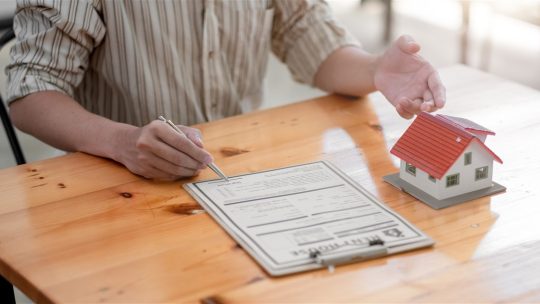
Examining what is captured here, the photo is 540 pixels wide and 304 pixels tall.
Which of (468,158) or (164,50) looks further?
(164,50)

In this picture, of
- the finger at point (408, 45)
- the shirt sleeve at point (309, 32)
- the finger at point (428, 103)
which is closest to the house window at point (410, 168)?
the finger at point (428, 103)

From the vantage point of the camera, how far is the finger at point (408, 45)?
1.56m

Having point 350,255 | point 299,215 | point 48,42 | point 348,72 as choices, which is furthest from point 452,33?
point 350,255

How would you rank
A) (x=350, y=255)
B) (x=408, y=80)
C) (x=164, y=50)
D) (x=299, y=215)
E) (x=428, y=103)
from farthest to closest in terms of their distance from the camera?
(x=164, y=50) → (x=408, y=80) → (x=428, y=103) → (x=299, y=215) → (x=350, y=255)

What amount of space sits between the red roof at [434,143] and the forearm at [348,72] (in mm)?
349

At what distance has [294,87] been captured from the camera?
389 cm

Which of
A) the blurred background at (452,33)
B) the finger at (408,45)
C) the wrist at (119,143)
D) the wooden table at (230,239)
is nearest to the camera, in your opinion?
the wooden table at (230,239)

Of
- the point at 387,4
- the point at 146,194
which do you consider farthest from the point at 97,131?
the point at 387,4

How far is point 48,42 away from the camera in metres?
1.61

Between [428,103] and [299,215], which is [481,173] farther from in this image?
[299,215]

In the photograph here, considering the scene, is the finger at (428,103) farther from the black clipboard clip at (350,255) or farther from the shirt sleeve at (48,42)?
the shirt sleeve at (48,42)

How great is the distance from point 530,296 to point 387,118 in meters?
0.67

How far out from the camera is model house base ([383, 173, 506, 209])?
50.9 inches

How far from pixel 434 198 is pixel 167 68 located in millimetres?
708
